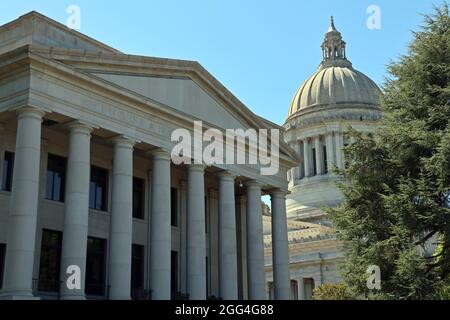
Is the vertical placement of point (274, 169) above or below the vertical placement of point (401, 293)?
above

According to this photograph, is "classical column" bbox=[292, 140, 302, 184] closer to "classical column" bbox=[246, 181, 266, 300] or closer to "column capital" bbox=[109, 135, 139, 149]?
"classical column" bbox=[246, 181, 266, 300]

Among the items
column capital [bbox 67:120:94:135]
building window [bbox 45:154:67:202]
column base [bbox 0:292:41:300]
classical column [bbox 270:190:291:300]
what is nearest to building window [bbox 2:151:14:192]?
building window [bbox 45:154:67:202]

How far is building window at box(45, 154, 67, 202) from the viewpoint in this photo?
30484 mm

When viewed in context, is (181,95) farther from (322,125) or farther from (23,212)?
(322,125)

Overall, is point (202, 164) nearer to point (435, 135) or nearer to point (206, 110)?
point (206, 110)

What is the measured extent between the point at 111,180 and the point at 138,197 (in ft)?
8.63

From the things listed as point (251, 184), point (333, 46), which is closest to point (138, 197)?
point (251, 184)

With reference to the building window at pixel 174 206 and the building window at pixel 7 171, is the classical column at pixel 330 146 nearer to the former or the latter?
the building window at pixel 174 206

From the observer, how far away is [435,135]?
88.9 feet

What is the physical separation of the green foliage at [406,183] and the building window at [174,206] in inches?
392

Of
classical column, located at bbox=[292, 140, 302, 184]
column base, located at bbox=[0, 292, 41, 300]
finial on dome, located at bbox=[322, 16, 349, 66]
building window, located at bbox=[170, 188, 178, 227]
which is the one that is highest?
finial on dome, located at bbox=[322, 16, 349, 66]

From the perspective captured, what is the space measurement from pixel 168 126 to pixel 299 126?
65229 mm

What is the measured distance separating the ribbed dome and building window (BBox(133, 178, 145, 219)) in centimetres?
6262
